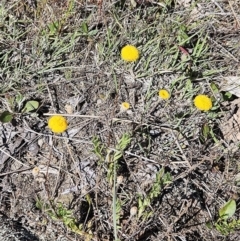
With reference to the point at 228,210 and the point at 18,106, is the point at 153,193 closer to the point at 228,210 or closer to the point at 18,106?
the point at 228,210

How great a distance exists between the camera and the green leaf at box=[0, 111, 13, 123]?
6.78 ft

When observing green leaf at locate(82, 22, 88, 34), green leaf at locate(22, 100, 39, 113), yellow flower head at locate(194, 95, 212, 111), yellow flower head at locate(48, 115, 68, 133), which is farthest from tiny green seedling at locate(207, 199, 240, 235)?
green leaf at locate(82, 22, 88, 34)

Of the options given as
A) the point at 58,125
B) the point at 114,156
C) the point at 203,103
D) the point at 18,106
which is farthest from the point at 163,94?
the point at 18,106

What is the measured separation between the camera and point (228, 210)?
6.53 ft

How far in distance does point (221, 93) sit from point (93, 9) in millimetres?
731

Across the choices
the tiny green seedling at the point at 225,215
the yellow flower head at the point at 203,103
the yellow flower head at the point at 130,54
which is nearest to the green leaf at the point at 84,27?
the yellow flower head at the point at 130,54

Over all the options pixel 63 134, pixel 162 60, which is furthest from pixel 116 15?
pixel 63 134

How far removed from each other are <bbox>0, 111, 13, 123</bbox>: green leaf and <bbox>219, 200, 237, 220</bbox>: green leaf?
91 cm

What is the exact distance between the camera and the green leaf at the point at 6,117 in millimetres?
2066

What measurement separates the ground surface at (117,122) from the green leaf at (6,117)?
0.03m

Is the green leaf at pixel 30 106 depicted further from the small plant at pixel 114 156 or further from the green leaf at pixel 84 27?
the green leaf at pixel 84 27

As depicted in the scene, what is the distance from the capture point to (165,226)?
193cm

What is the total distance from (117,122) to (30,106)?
363mm

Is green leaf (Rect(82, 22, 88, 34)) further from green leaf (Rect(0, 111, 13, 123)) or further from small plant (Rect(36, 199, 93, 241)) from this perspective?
small plant (Rect(36, 199, 93, 241))
